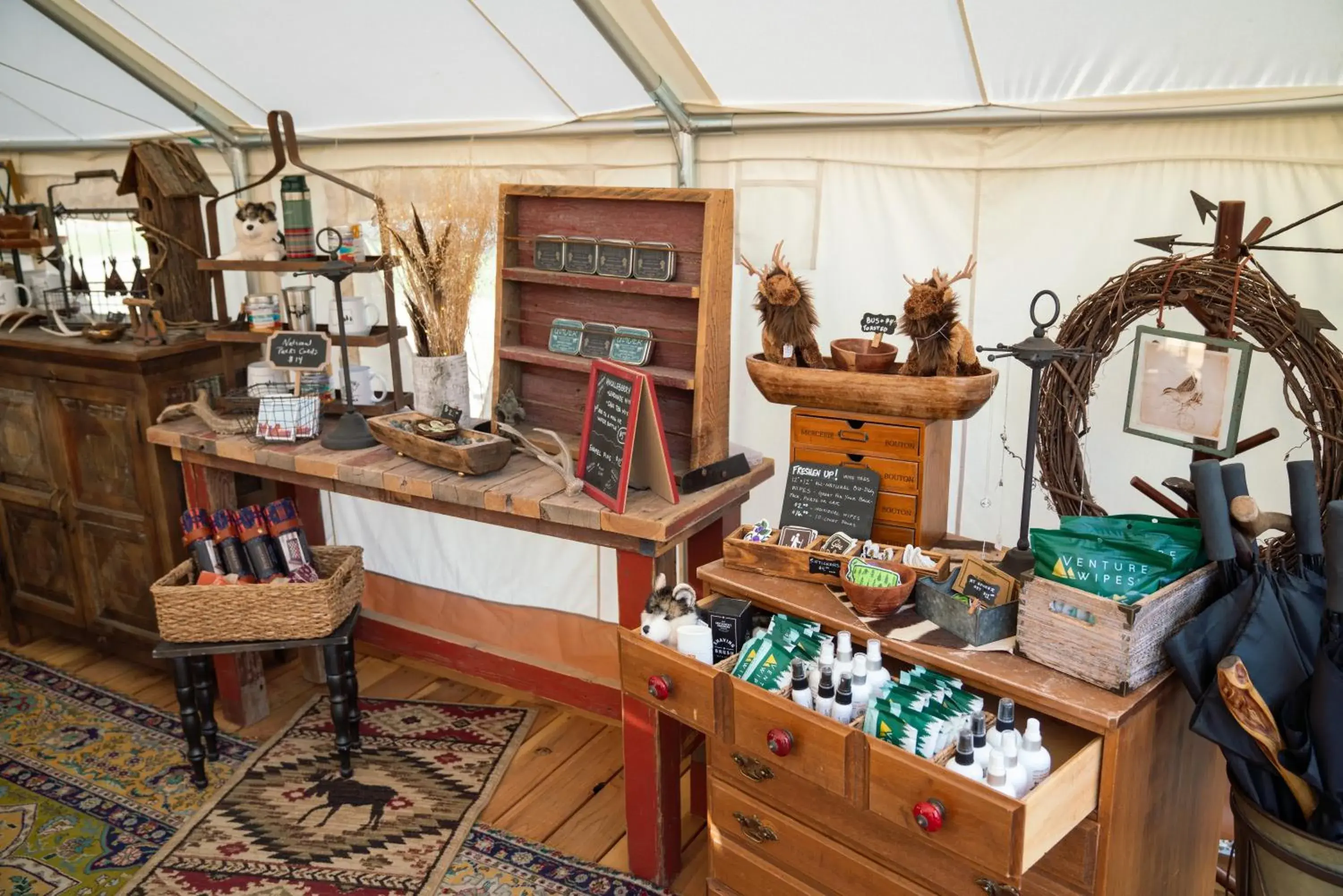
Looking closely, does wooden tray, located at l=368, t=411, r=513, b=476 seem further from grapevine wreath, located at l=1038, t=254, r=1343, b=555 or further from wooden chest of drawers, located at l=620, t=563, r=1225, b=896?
grapevine wreath, located at l=1038, t=254, r=1343, b=555

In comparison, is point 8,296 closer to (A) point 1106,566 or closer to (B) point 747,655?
(B) point 747,655

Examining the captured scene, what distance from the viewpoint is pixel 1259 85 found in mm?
1938

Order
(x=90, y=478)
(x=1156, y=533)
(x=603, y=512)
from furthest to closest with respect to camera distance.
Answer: (x=90, y=478) → (x=603, y=512) → (x=1156, y=533)

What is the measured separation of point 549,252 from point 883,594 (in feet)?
4.30

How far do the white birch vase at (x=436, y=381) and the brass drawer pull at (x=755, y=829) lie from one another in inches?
53.1

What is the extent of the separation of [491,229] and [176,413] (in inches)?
44.4

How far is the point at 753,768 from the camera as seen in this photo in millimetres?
2107

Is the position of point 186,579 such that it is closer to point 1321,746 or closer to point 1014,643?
point 1014,643

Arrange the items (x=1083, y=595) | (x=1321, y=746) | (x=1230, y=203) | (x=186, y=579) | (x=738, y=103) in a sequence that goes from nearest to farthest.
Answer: (x=1321, y=746), (x=1083, y=595), (x=1230, y=203), (x=738, y=103), (x=186, y=579)

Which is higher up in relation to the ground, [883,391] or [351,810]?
[883,391]

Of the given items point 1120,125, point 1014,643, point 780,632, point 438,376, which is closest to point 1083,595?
point 1014,643

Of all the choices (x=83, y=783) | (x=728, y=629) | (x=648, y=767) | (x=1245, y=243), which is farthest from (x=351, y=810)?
(x=1245, y=243)

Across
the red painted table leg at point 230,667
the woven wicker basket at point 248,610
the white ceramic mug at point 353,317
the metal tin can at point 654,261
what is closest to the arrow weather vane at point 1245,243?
the metal tin can at point 654,261

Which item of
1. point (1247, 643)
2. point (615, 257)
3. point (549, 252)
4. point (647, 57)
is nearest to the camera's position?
point (1247, 643)
